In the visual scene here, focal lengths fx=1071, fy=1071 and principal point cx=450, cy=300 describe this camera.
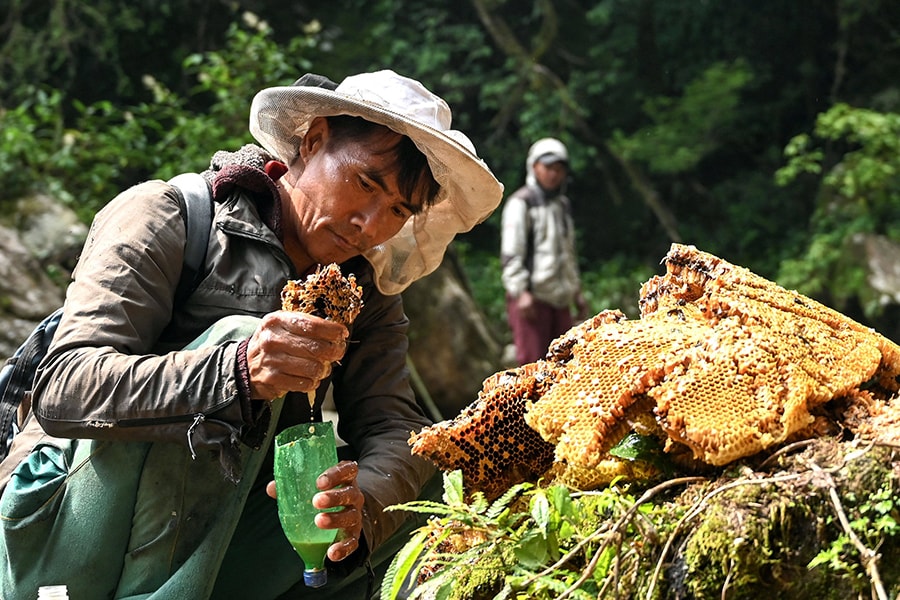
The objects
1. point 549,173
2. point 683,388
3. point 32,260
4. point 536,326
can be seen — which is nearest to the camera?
point 683,388

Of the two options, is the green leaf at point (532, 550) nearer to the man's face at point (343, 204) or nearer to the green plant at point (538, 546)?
the green plant at point (538, 546)

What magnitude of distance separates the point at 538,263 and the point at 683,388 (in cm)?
563

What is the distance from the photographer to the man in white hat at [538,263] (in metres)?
7.32

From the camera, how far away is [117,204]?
236 cm

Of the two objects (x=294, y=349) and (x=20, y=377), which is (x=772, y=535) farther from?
(x=20, y=377)

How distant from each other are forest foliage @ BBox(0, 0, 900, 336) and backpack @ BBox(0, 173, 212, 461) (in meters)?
9.39

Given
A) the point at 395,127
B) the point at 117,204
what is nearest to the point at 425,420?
the point at 395,127

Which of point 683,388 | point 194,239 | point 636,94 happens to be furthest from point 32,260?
point 636,94

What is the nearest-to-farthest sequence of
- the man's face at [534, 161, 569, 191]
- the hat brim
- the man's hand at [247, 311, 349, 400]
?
the man's hand at [247, 311, 349, 400]
the hat brim
the man's face at [534, 161, 569, 191]

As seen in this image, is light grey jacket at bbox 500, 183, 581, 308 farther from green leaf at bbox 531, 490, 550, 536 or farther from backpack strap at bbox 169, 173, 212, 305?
green leaf at bbox 531, 490, 550, 536

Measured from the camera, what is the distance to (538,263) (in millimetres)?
7363

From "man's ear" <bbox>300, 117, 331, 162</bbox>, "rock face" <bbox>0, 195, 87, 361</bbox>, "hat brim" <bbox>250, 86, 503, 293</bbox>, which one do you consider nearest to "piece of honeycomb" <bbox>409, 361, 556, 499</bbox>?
"hat brim" <bbox>250, 86, 503, 293</bbox>

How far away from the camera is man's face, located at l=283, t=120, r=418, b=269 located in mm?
2396

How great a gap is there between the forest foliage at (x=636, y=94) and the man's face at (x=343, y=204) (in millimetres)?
9344
